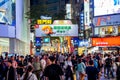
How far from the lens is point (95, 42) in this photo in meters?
62.8

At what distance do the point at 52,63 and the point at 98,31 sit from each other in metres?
54.7

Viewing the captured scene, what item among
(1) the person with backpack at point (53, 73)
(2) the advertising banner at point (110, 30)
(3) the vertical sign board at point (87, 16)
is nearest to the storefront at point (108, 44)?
(2) the advertising banner at point (110, 30)

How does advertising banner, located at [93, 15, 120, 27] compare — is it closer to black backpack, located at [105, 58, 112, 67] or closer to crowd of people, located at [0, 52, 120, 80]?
crowd of people, located at [0, 52, 120, 80]

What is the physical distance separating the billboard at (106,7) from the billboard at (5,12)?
2090cm

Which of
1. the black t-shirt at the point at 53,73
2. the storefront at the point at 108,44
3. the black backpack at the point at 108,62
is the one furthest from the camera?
the storefront at the point at 108,44

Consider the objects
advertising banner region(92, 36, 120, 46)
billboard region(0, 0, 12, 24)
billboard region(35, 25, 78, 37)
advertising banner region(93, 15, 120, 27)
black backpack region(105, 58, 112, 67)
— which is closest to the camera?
black backpack region(105, 58, 112, 67)

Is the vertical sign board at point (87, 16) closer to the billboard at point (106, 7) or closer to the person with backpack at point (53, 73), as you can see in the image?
the billboard at point (106, 7)

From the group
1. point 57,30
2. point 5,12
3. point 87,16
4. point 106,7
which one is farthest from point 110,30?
point 5,12

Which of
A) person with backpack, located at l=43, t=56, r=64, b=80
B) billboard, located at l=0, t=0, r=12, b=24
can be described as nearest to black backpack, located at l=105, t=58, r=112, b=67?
billboard, located at l=0, t=0, r=12, b=24

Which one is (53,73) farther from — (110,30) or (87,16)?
(87,16)

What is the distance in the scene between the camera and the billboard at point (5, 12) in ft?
117

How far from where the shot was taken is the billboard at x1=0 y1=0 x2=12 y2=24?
35.7 metres

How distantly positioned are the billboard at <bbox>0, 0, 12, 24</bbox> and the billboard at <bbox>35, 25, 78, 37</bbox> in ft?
47.9

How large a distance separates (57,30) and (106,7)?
8914 millimetres
